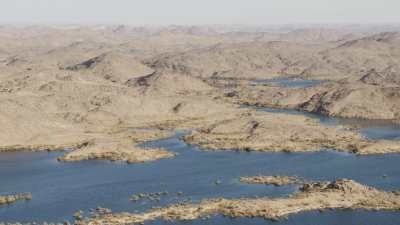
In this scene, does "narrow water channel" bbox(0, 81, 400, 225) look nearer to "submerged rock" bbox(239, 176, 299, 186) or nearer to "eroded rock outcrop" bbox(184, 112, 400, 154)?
"submerged rock" bbox(239, 176, 299, 186)

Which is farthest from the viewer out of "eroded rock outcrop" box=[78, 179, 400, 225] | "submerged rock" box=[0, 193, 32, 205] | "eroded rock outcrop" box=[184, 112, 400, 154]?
"eroded rock outcrop" box=[184, 112, 400, 154]

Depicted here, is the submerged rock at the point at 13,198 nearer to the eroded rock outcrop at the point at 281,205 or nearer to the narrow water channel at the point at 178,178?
the narrow water channel at the point at 178,178

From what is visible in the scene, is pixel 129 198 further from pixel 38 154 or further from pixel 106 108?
pixel 106 108

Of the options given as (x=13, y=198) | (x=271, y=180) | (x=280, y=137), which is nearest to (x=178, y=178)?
(x=271, y=180)

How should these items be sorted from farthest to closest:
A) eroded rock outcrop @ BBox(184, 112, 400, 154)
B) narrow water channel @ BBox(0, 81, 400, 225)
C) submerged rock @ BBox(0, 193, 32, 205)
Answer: eroded rock outcrop @ BBox(184, 112, 400, 154) < submerged rock @ BBox(0, 193, 32, 205) < narrow water channel @ BBox(0, 81, 400, 225)

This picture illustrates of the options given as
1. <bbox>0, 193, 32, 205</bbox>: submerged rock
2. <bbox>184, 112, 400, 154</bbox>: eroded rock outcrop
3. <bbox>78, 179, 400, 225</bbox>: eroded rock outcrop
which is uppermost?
<bbox>78, 179, 400, 225</bbox>: eroded rock outcrop

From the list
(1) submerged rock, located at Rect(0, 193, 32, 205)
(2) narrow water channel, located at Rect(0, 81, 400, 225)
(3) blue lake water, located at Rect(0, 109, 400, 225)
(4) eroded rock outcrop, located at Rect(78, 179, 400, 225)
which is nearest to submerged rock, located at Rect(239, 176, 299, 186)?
(2) narrow water channel, located at Rect(0, 81, 400, 225)

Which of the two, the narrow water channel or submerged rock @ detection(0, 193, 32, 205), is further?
submerged rock @ detection(0, 193, 32, 205)

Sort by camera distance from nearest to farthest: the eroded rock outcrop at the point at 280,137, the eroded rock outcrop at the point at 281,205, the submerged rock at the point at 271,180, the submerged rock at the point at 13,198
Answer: the eroded rock outcrop at the point at 281,205
the submerged rock at the point at 13,198
the submerged rock at the point at 271,180
the eroded rock outcrop at the point at 280,137

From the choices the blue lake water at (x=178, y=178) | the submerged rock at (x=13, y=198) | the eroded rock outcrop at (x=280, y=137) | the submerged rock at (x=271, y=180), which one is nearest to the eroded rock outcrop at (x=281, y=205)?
the blue lake water at (x=178, y=178)

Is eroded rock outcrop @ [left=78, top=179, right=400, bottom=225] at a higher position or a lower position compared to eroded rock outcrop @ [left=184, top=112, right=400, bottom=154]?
higher
